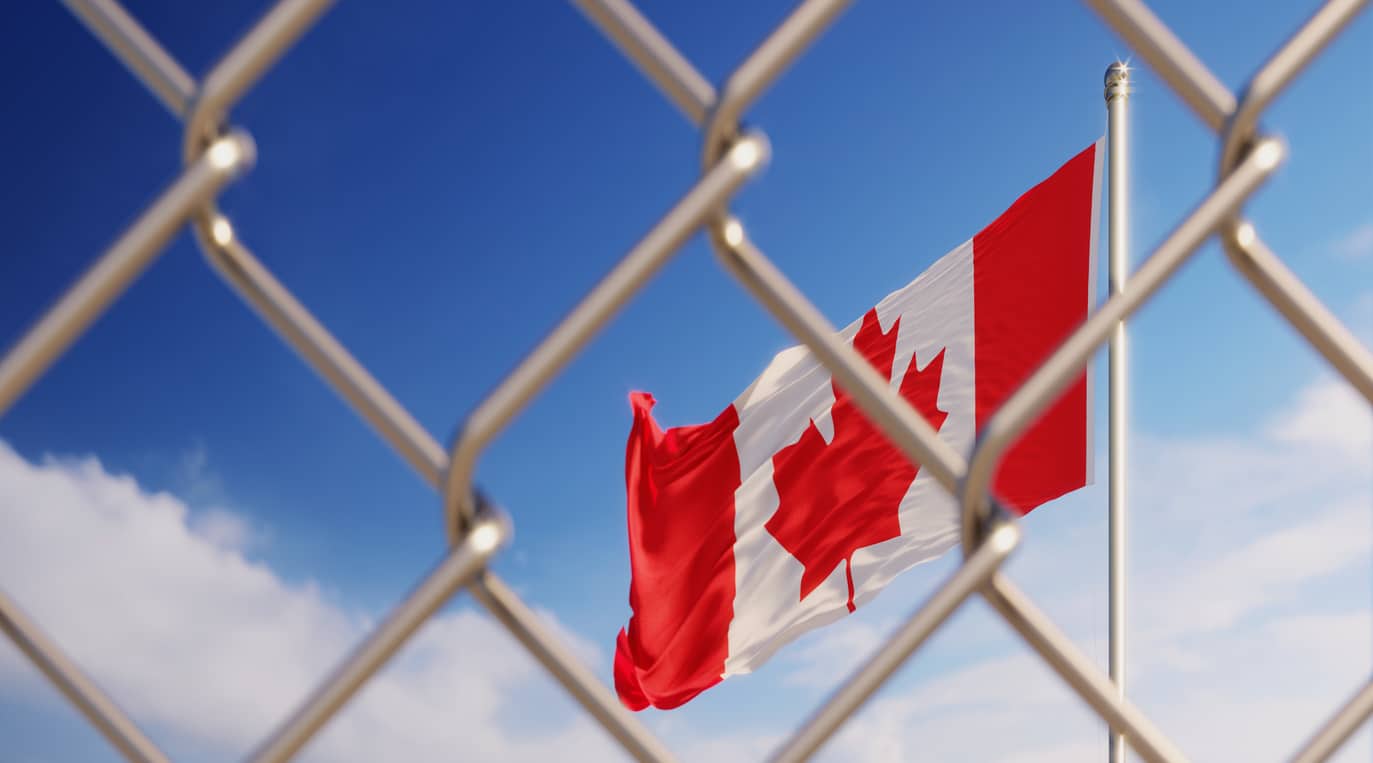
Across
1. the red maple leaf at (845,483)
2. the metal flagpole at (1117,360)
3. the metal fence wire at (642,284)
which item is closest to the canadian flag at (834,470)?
the red maple leaf at (845,483)

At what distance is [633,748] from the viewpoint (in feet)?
2.43

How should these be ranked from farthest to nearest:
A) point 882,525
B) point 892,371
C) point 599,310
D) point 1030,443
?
point 892,371, point 882,525, point 1030,443, point 599,310

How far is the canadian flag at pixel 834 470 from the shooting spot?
6652mm

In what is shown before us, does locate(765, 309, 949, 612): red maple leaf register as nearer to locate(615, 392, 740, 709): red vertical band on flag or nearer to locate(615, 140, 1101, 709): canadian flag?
locate(615, 140, 1101, 709): canadian flag

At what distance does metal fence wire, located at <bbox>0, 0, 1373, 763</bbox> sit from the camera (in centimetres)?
70

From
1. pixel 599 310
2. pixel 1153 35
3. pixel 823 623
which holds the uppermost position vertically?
pixel 599 310

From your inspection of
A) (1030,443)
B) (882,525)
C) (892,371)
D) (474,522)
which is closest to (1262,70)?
(474,522)

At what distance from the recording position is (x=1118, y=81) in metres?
6.83

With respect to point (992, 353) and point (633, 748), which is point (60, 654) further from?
point (992, 353)

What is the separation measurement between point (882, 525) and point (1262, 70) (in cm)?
625

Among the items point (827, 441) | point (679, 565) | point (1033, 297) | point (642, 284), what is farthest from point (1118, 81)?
point (642, 284)

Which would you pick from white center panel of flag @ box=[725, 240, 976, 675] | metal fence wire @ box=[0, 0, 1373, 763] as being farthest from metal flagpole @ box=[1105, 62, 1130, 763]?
metal fence wire @ box=[0, 0, 1373, 763]

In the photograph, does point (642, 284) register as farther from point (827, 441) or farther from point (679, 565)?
point (679, 565)

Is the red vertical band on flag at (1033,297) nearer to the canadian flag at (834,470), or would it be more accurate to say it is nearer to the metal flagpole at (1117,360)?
the canadian flag at (834,470)
